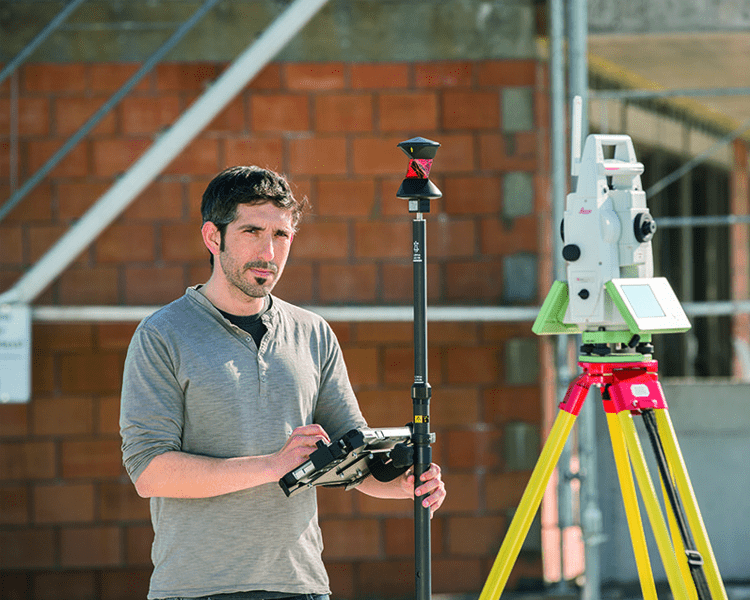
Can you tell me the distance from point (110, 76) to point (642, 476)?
122 inches

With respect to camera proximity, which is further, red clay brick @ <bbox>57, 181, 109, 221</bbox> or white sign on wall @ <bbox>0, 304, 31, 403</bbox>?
red clay brick @ <bbox>57, 181, 109, 221</bbox>

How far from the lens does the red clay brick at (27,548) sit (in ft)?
15.2

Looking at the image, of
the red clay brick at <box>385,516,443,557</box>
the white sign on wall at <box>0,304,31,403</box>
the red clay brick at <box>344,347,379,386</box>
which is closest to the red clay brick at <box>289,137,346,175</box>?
the red clay brick at <box>344,347,379,386</box>

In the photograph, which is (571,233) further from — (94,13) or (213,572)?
(94,13)

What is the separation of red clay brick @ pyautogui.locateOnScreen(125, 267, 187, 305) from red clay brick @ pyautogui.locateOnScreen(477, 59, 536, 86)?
168 cm

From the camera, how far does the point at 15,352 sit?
4359 millimetres

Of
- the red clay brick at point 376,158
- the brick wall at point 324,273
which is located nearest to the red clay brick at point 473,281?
the brick wall at point 324,273

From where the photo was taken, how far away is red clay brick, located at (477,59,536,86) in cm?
475

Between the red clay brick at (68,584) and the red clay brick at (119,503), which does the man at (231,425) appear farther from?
the red clay brick at (68,584)

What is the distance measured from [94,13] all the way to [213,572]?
3.29 meters

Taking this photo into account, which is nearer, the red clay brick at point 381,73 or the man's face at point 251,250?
the man's face at point 251,250

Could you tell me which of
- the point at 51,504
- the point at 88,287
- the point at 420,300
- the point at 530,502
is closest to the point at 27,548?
the point at 51,504

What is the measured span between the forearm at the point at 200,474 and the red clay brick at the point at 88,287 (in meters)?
2.69

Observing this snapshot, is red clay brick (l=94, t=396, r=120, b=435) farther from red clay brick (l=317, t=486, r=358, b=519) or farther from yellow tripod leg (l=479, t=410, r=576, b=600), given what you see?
yellow tripod leg (l=479, t=410, r=576, b=600)
